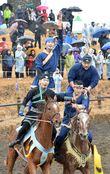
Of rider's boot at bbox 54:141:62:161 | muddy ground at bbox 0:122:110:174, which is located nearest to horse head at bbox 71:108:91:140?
rider's boot at bbox 54:141:62:161

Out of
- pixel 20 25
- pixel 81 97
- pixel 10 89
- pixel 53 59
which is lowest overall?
pixel 10 89

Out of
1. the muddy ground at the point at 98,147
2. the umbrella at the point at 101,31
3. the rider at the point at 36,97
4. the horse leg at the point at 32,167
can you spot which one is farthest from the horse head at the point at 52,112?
the umbrella at the point at 101,31

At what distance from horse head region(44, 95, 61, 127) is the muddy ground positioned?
9.00 ft

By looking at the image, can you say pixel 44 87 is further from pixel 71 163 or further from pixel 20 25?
pixel 20 25

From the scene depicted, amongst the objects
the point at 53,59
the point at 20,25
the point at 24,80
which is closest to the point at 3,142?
the point at 53,59

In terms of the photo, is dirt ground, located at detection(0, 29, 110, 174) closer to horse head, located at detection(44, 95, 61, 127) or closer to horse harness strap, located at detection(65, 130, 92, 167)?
horse harness strap, located at detection(65, 130, 92, 167)

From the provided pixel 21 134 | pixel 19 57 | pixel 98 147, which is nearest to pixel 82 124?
pixel 21 134

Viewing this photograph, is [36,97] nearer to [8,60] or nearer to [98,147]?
[98,147]

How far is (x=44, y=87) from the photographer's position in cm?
601

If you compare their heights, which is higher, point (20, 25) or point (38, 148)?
point (20, 25)

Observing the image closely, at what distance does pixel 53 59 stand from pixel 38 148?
8.08 ft

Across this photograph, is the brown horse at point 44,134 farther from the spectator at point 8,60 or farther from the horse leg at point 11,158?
the spectator at point 8,60

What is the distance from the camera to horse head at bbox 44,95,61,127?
4960 millimetres

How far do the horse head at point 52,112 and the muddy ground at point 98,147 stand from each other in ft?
9.00
